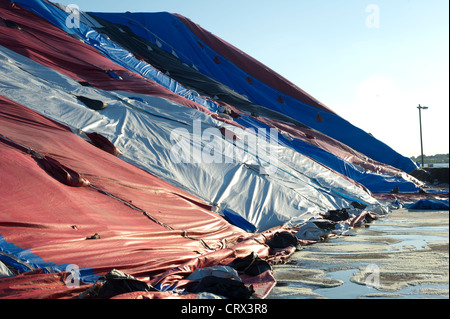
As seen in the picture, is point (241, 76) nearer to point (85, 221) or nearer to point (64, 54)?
point (64, 54)

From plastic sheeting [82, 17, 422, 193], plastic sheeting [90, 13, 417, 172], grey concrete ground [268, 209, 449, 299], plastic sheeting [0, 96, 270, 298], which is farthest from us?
plastic sheeting [90, 13, 417, 172]

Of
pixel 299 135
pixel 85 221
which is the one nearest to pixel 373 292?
pixel 85 221

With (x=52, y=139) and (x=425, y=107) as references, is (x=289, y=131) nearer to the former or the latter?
(x=52, y=139)

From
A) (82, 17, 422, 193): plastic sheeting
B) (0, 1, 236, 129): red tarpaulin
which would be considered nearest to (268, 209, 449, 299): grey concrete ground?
(0, 1, 236, 129): red tarpaulin

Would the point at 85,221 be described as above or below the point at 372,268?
above

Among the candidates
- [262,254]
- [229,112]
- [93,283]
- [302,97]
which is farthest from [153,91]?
[302,97]

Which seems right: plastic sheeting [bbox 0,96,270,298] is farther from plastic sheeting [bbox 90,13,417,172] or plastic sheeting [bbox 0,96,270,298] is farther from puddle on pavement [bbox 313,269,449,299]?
plastic sheeting [bbox 90,13,417,172]

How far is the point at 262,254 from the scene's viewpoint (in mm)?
4797

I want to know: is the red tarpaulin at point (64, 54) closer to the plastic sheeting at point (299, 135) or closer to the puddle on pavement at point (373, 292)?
the plastic sheeting at point (299, 135)

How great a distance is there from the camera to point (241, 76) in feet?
46.7

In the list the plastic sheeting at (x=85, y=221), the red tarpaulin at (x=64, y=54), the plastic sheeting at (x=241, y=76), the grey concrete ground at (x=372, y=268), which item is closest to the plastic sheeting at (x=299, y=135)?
the plastic sheeting at (x=241, y=76)

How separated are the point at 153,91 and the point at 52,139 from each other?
3.61 meters

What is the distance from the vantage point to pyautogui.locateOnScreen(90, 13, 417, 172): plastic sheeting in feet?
45.8

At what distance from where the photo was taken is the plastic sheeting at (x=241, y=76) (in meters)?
14.0
